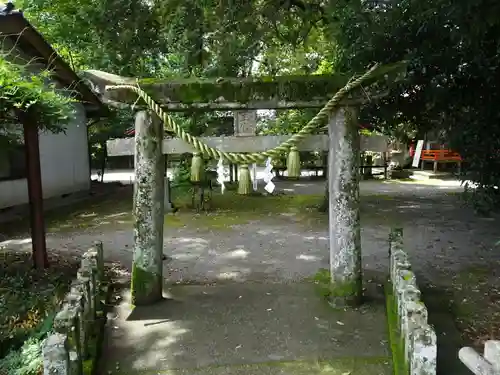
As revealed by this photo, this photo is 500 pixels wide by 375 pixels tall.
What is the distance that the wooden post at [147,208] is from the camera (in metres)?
5.71

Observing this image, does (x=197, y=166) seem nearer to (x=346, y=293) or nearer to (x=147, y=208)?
(x=147, y=208)

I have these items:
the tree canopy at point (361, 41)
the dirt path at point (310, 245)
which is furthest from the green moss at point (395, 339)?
the tree canopy at point (361, 41)

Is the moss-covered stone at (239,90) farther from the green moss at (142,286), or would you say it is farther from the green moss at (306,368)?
the green moss at (306,368)

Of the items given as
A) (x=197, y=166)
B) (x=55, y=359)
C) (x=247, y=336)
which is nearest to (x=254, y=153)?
(x=197, y=166)

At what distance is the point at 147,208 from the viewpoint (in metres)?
5.80

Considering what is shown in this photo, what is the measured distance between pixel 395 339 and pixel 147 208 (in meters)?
3.20

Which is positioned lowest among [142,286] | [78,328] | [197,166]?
[142,286]

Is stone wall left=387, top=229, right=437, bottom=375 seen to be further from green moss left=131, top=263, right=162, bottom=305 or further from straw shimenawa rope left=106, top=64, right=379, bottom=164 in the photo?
green moss left=131, top=263, right=162, bottom=305

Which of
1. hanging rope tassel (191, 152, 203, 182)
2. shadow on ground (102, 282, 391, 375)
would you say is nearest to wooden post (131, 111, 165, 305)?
shadow on ground (102, 282, 391, 375)

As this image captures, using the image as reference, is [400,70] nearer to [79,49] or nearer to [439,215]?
[439,215]

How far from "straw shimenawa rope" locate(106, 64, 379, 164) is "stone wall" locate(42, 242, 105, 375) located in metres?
1.85

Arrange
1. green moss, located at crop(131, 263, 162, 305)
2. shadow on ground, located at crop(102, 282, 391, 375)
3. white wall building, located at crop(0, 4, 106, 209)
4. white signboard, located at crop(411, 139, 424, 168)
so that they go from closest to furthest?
shadow on ground, located at crop(102, 282, 391, 375), green moss, located at crop(131, 263, 162, 305), white wall building, located at crop(0, 4, 106, 209), white signboard, located at crop(411, 139, 424, 168)

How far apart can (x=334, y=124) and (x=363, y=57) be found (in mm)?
4472

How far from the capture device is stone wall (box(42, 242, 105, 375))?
3477 mm
